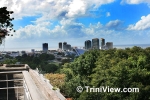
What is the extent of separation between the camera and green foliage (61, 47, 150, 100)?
38.0 ft

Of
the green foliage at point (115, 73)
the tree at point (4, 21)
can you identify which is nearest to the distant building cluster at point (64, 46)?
the green foliage at point (115, 73)

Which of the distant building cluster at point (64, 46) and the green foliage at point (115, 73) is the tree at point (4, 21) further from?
the distant building cluster at point (64, 46)

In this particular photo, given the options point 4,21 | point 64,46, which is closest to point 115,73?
point 4,21

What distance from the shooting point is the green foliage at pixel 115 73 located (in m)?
11.6

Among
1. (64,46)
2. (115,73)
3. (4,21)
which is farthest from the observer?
(64,46)

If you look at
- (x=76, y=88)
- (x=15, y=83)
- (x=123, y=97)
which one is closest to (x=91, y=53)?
(x=76, y=88)

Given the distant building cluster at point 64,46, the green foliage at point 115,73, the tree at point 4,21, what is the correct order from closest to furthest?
the tree at point 4,21
the green foliage at point 115,73
the distant building cluster at point 64,46

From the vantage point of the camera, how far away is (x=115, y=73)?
12.3 metres

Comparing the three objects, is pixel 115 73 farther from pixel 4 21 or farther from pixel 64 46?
pixel 64 46

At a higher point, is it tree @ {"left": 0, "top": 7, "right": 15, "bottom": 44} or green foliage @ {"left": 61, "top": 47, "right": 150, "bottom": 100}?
tree @ {"left": 0, "top": 7, "right": 15, "bottom": 44}

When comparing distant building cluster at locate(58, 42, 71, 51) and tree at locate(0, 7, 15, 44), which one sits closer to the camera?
tree at locate(0, 7, 15, 44)

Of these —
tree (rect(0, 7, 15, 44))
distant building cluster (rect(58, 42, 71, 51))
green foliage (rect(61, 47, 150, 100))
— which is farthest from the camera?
distant building cluster (rect(58, 42, 71, 51))

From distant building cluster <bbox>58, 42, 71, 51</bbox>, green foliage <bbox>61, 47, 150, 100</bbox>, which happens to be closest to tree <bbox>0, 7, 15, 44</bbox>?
green foliage <bbox>61, 47, 150, 100</bbox>

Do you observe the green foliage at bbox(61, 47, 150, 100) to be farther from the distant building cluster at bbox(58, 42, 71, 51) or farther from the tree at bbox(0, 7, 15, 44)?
the distant building cluster at bbox(58, 42, 71, 51)
